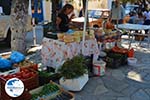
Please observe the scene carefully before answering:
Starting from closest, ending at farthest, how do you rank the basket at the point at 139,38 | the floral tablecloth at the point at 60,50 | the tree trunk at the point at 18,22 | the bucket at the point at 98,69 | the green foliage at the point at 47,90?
the green foliage at the point at 47,90 → the floral tablecloth at the point at 60,50 → the bucket at the point at 98,69 → the tree trunk at the point at 18,22 → the basket at the point at 139,38

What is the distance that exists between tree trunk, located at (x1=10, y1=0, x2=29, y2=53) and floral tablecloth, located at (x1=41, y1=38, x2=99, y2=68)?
1.17 m

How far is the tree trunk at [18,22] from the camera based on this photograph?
598cm

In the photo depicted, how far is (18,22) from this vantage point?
6055 millimetres

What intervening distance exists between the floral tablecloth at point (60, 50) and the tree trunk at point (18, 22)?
45.9 inches

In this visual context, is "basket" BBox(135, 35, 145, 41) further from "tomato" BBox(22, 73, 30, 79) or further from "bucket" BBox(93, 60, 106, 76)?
"tomato" BBox(22, 73, 30, 79)

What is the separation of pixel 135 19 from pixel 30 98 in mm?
9196

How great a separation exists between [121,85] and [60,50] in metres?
1.49

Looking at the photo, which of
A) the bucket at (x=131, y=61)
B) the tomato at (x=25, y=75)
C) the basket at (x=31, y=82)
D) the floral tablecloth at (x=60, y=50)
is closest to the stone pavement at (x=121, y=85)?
the bucket at (x=131, y=61)

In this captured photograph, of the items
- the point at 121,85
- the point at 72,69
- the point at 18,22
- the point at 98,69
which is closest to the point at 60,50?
the point at 72,69

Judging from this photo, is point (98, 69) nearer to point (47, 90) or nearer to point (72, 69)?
point (72, 69)

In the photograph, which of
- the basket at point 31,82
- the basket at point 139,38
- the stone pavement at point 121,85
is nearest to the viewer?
the basket at point 31,82

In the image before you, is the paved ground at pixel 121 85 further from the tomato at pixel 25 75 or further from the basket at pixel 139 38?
the basket at pixel 139 38

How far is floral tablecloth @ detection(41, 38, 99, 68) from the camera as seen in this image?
4910mm

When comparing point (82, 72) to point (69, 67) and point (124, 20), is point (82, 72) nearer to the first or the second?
point (69, 67)
